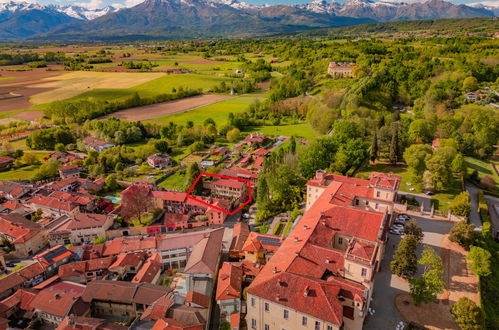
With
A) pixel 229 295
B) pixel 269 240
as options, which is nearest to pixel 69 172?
pixel 269 240

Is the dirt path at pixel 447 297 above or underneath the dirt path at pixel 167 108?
underneath

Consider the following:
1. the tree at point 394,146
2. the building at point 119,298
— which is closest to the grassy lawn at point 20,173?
the building at point 119,298

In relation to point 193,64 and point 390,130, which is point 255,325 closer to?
point 390,130

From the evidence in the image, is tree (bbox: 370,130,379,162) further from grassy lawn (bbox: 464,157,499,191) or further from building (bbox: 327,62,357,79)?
building (bbox: 327,62,357,79)

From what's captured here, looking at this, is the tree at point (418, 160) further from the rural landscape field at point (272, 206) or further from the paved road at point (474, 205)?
the paved road at point (474, 205)

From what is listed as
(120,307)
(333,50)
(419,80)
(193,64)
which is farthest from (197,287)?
(193,64)

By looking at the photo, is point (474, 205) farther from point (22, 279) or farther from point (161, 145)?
point (161, 145)
